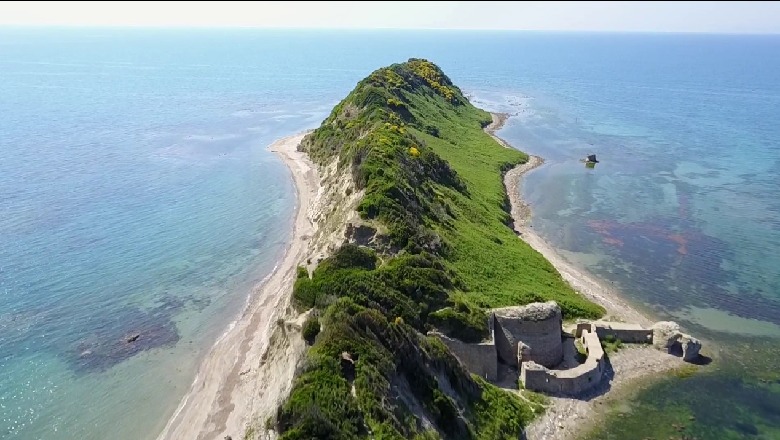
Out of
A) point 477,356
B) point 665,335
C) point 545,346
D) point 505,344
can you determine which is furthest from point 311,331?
point 665,335

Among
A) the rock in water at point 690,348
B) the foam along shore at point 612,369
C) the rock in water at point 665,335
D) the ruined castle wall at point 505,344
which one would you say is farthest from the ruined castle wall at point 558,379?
the rock in water at point 690,348

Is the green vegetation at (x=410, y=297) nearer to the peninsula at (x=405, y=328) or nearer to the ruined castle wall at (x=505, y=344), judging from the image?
the peninsula at (x=405, y=328)

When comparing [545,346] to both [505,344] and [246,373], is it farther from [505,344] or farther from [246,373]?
[246,373]

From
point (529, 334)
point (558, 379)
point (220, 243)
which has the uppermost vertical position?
point (529, 334)

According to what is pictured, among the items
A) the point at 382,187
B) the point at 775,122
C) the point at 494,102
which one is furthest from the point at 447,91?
the point at 382,187

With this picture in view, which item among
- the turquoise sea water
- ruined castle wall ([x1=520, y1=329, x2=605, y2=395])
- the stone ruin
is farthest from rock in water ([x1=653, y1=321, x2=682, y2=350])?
ruined castle wall ([x1=520, y1=329, x2=605, y2=395])

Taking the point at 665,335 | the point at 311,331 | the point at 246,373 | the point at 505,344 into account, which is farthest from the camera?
the point at 665,335
